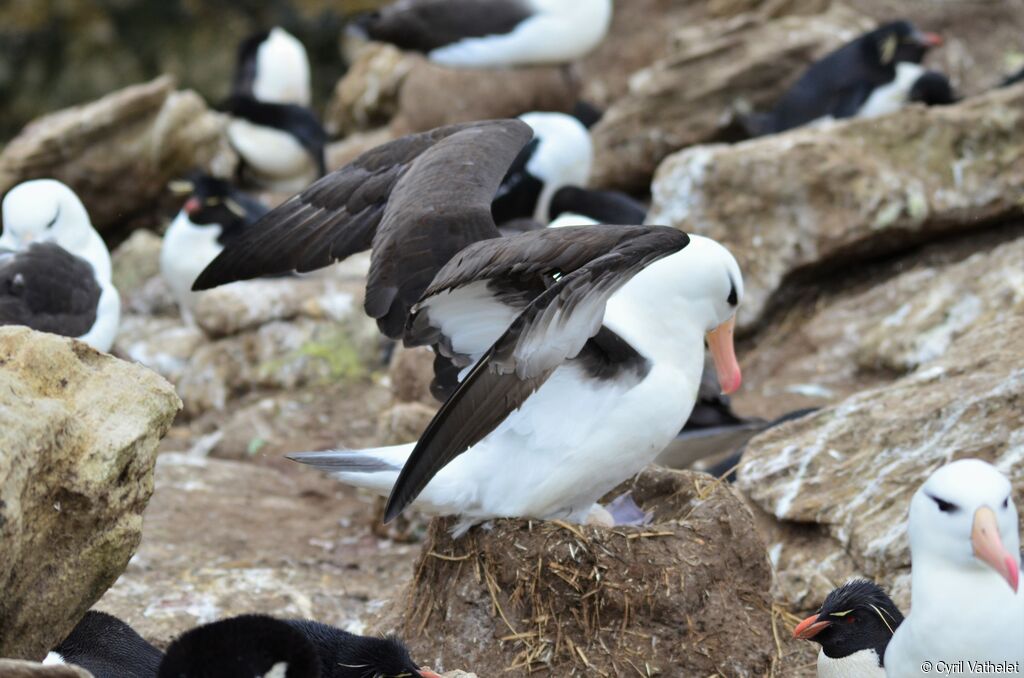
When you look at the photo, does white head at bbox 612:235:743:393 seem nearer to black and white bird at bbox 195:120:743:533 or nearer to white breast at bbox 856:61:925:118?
black and white bird at bbox 195:120:743:533

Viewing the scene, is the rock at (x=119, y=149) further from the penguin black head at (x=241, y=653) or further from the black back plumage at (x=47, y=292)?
the penguin black head at (x=241, y=653)

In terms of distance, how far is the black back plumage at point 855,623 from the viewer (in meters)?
4.84

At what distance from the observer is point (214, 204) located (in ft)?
35.4

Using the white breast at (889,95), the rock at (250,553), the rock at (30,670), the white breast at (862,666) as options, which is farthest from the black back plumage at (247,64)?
the rock at (30,670)

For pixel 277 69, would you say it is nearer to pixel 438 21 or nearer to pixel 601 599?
pixel 438 21

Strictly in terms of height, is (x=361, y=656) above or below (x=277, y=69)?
above

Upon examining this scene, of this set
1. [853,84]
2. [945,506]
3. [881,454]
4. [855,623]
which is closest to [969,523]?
[945,506]

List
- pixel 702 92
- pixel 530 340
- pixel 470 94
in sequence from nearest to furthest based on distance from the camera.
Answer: pixel 530 340
pixel 702 92
pixel 470 94

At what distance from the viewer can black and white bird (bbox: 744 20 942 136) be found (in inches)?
426

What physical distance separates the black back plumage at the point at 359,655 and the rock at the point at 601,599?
386 millimetres

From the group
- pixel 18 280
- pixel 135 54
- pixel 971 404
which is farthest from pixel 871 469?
pixel 135 54

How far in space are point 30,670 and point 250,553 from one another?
11.9 ft

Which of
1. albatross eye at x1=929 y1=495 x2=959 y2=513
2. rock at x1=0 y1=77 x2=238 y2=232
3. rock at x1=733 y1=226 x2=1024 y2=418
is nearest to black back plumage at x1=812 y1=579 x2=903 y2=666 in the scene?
albatross eye at x1=929 y1=495 x2=959 y2=513

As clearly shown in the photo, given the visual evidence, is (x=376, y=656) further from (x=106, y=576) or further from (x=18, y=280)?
(x=18, y=280)
